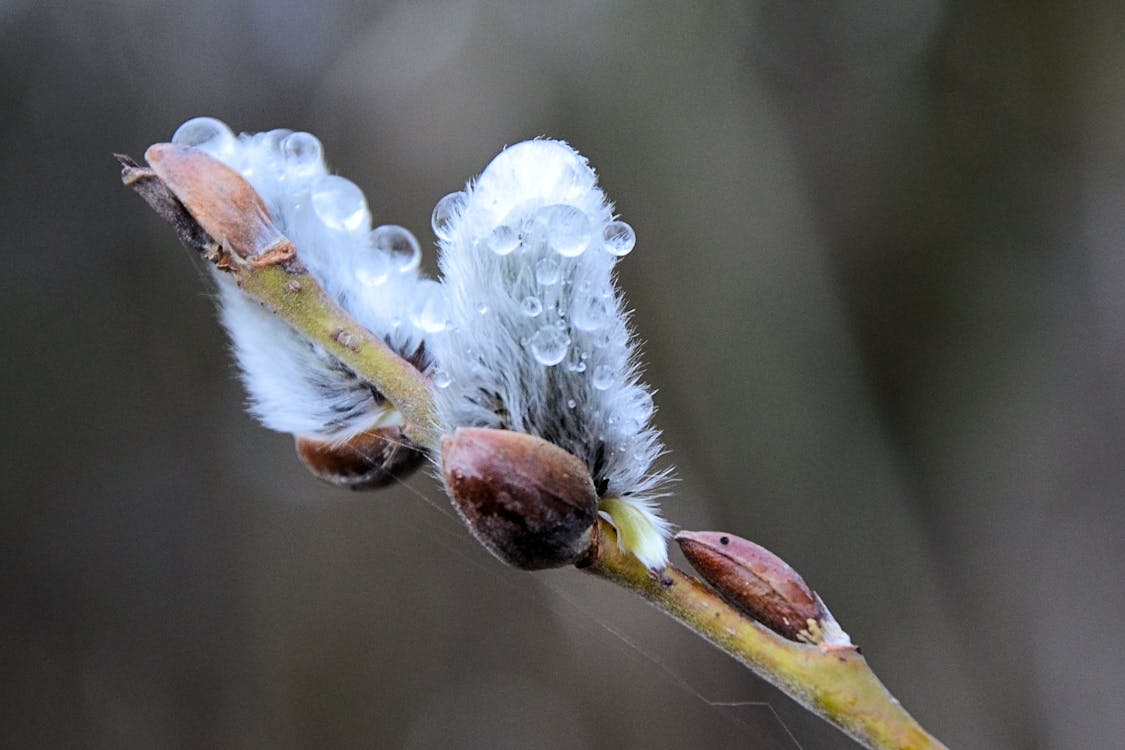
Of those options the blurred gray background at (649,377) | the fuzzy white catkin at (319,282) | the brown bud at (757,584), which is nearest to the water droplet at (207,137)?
the fuzzy white catkin at (319,282)

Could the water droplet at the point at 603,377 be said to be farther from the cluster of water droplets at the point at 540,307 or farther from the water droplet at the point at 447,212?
the water droplet at the point at 447,212

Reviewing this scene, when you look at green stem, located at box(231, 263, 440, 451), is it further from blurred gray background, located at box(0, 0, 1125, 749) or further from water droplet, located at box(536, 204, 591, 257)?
blurred gray background, located at box(0, 0, 1125, 749)

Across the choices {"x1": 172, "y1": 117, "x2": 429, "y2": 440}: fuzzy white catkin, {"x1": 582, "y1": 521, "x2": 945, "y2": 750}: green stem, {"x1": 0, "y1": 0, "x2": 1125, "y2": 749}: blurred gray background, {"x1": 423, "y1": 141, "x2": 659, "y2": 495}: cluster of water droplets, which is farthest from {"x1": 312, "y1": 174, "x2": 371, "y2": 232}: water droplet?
{"x1": 0, "y1": 0, "x2": 1125, "y2": 749}: blurred gray background

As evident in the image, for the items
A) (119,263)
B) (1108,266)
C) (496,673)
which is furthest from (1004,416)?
(119,263)

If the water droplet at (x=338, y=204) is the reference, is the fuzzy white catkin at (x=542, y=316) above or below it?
below

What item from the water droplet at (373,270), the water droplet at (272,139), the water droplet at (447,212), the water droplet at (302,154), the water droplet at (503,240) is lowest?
the water droplet at (503,240)

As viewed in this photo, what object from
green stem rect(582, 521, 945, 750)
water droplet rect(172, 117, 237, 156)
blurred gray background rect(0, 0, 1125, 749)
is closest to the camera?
green stem rect(582, 521, 945, 750)

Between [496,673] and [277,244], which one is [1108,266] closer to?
[496,673]

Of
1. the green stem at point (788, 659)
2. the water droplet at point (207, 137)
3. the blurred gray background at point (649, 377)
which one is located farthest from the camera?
the blurred gray background at point (649, 377)
